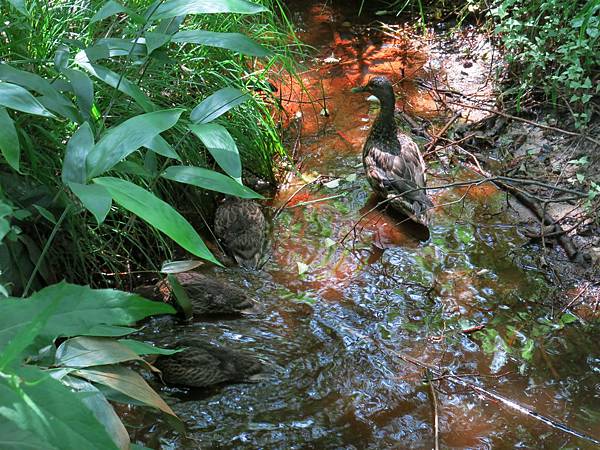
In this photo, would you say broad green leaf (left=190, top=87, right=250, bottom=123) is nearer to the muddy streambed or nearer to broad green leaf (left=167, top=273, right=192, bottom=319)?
broad green leaf (left=167, top=273, right=192, bottom=319)

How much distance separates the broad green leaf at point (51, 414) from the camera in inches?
42.3

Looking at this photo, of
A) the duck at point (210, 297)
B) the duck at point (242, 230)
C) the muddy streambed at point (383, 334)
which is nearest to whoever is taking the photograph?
the muddy streambed at point (383, 334)

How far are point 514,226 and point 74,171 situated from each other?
3.57 meters

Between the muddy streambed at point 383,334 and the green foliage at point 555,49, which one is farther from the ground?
the green foliage at point 555,49

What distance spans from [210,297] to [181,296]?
496 millimetres

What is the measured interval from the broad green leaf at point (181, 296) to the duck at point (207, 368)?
245mm

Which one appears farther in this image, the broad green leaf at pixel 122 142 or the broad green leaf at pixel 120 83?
the broad green leaf at pixel 120 83

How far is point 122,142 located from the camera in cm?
171

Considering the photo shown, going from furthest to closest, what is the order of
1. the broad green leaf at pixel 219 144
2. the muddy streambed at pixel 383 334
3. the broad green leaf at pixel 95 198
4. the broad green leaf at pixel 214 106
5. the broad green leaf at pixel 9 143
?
the muddy streambed at pixel 383 334 < the broad green leaf at pixel 214 106 < the broad green leaf at pixel 219 144 < the broad green leaf at pixel 9 143 < the broad green leaf at pixel 95 198

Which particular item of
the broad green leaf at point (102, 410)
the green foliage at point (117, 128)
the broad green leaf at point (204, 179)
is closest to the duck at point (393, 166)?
the green foliage at point (117, 128)

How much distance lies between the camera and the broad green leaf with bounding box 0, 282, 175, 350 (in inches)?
52.0

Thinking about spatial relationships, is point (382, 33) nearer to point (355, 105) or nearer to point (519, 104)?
point (355, 105)

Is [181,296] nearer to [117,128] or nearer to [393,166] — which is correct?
[117,128]

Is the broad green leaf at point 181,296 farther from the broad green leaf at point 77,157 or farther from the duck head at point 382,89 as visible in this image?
the duck head at point 382,89
